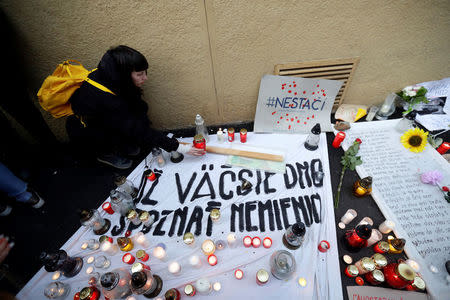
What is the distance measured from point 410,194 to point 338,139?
72cm

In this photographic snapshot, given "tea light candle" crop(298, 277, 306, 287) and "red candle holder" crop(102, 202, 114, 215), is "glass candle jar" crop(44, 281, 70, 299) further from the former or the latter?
"tea light candle" crop(298, 277, 306, 287)

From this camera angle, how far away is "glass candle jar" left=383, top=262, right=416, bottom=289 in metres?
1.08

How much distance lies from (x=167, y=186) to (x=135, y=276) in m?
0.79

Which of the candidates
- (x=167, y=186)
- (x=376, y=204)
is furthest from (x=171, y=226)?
(x=376, y=204)

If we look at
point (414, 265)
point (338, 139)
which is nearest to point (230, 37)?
point (338, 139)

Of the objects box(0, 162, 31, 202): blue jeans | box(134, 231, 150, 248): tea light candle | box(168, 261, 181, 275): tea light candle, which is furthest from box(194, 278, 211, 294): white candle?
box(0, 162, 31, 202): blue jeans

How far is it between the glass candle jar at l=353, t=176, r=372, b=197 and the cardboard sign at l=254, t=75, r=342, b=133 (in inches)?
30.4

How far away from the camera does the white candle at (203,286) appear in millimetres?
1147

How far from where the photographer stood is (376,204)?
5.14 feet

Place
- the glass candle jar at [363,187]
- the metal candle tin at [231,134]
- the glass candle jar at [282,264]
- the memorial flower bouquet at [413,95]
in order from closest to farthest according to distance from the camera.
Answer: the glass candle jar at [282,264] → the glass candle jar at [363,187] → the metal candle tin at [231,134] → the memorial flower bouquet at [413,95]

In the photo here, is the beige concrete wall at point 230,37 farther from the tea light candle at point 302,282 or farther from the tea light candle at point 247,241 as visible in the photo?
the tea light candle at point 302,282

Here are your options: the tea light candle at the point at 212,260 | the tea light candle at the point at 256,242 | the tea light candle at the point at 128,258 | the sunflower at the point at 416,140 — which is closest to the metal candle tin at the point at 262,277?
the tea light candle at the point at 256,242

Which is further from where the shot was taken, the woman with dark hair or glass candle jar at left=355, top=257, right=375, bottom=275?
the woman with dark hair

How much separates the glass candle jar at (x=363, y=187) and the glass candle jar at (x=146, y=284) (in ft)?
5.56
